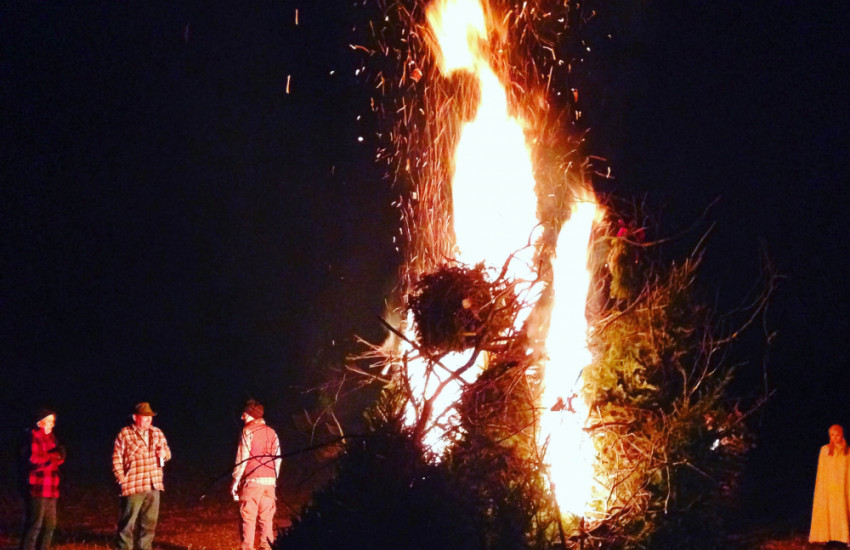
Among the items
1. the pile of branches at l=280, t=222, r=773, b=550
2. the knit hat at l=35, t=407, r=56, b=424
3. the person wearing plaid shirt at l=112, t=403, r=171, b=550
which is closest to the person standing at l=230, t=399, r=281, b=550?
the person wearing plaid shirt at l=112, t=403, r=171, b=550

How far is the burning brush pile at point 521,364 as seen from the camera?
19.5 ft

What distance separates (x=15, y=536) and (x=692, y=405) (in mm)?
8167

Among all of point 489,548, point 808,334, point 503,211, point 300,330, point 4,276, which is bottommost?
point 489,548

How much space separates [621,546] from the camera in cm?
664

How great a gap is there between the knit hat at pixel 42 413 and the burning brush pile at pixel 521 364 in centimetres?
394

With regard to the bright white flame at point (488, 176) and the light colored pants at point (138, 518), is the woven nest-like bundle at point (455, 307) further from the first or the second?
the light colored pants at point (138, 518)

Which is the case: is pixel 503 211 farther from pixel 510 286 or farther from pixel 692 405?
pixel 692 405

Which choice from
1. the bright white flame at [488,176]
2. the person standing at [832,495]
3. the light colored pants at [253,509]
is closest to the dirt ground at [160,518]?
the light colored pants at [253,509]

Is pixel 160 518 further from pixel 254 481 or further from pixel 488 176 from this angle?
pixel 488 176

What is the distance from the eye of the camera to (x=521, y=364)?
6.47m

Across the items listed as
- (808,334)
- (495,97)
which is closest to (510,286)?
(495,97)

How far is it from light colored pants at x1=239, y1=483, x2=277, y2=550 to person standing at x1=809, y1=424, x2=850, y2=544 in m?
6.76

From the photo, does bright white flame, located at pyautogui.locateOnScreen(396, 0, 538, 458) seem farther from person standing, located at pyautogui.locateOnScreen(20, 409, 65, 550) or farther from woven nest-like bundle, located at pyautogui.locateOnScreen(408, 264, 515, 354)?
person standing, located at pyautogui.locateOnScreen(20, 409, 65, 550)

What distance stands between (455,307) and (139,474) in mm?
4608
